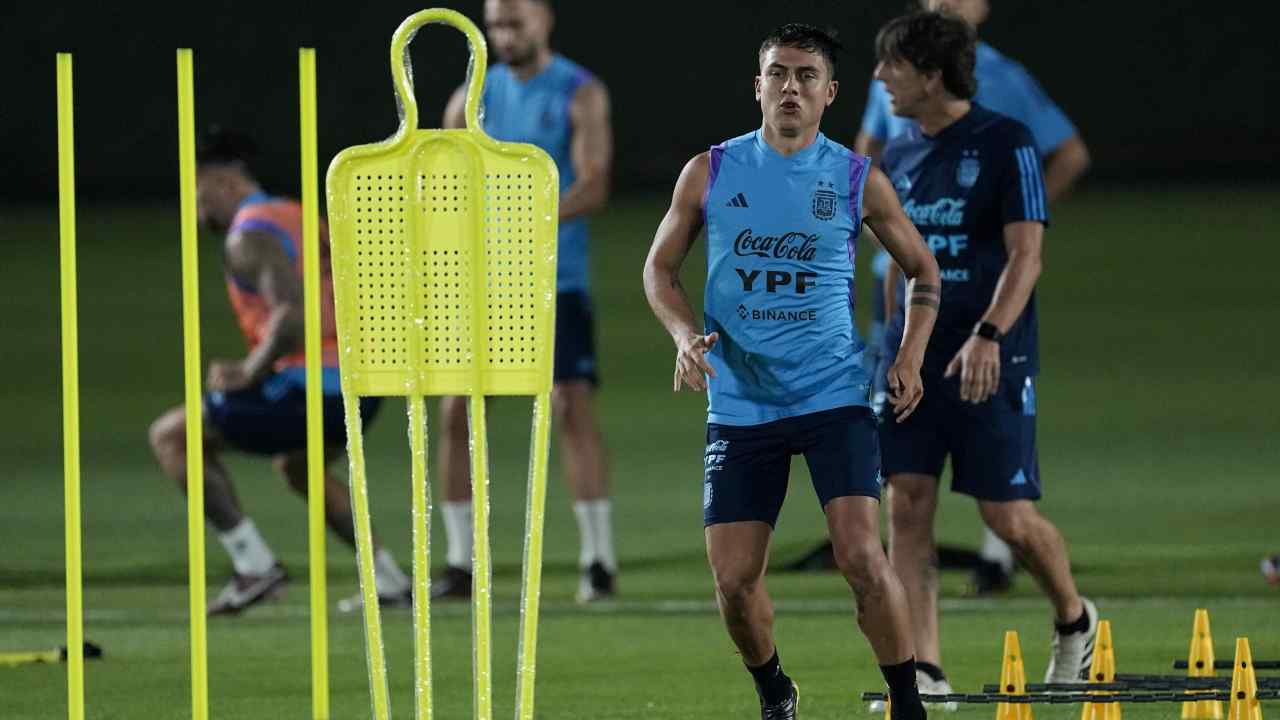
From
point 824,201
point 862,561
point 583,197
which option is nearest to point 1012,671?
→ point 862,561

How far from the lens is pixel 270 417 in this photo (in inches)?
356

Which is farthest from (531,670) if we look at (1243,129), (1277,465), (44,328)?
(1243,129)

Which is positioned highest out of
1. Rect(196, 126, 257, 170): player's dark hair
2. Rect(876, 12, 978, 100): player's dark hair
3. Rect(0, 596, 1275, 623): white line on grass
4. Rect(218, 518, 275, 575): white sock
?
Rect(876, 12, 978, 100): player's dark hair

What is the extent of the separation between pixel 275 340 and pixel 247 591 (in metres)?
0.93

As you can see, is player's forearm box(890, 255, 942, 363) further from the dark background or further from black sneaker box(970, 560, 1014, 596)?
the dark background

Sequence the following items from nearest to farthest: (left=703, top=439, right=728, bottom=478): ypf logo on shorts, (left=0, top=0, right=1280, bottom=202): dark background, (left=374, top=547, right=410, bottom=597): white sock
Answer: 1. (left=703, top=439, right=728, bottom=478): ypf logo on shorts
2. (left=374, top=547, right=410, bottom=597): white sock
3. (left=0, top=0, right=1280, bottom=202): dark background

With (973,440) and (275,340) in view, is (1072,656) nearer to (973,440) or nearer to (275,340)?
(973,440)

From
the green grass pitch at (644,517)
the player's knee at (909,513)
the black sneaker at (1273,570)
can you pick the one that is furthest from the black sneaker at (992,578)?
the player's knee at (909,513)

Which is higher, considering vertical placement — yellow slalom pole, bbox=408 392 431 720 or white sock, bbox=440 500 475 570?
yellow slalom pole, bbox=408 392 431 720

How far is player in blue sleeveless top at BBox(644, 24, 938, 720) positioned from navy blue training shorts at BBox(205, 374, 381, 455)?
3274 mm

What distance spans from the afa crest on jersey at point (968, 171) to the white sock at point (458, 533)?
3103 mm

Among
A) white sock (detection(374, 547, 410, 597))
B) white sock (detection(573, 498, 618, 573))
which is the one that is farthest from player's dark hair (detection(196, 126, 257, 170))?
white sock (detection(573, 498, 618, 573))

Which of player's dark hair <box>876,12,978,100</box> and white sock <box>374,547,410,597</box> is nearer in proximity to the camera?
player's dark hair <box>876,12,978,100</box>

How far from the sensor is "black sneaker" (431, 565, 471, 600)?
30.5 ft
